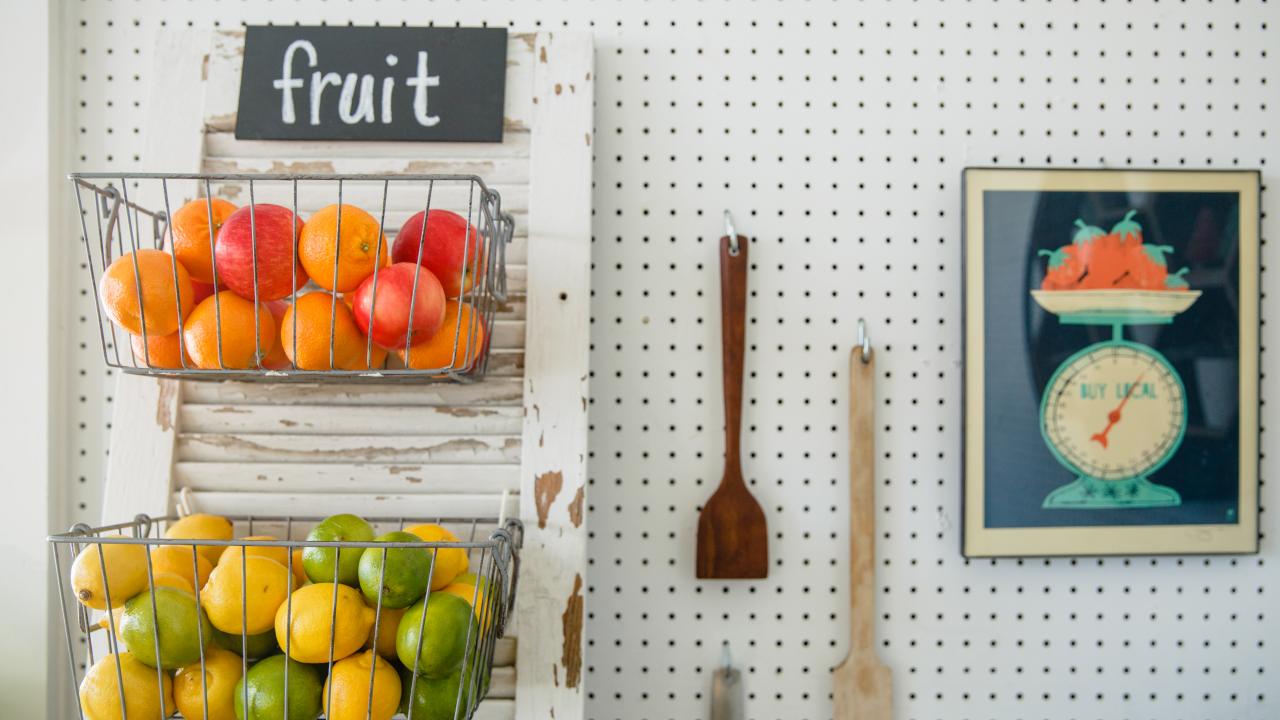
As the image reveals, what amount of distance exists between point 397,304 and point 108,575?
0.34m

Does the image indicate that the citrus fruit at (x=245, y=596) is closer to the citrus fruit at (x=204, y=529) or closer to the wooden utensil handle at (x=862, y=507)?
the citrus fruit at (x=204, y=529)

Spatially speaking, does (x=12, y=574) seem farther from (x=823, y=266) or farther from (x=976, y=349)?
(x=976, y=349)

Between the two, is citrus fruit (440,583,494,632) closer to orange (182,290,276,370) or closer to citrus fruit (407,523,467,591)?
citrus fruit (407,523,467,591)

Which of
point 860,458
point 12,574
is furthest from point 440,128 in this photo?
point 12,574

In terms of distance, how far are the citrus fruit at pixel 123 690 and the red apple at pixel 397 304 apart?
35 cm

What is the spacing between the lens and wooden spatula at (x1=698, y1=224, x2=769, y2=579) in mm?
979

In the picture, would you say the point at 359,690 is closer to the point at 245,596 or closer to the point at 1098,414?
the point at 245,596

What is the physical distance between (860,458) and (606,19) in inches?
26.0

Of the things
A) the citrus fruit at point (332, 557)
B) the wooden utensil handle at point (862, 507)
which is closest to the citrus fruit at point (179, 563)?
the citrus fruit at point (332, 557)

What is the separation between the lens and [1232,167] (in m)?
1.04

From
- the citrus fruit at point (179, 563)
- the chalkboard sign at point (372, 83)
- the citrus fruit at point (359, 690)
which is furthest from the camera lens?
the chalkboard sign at point (372, 83)

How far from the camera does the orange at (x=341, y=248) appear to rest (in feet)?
2.27

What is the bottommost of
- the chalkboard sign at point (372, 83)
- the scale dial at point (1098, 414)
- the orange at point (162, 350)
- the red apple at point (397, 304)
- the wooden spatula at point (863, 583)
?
the wooden spatula at point (863, 583)

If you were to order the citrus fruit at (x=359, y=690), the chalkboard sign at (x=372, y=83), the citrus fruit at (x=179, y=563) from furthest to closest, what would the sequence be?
the chalkboard sign at (x=372, y=83), the citrus fruit at (x=179, y=563), the citrus fruit at (x=359, y=690)
